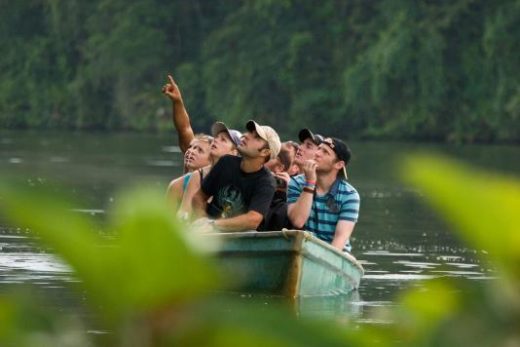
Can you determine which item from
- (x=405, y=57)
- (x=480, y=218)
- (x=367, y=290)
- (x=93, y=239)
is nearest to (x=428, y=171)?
(x=480, y=218)

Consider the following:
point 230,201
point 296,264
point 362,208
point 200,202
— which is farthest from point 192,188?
point 362,208

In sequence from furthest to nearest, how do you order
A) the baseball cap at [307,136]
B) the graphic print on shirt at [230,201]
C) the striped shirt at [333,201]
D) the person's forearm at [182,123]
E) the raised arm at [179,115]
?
the person's forearm at [182,123]
the raised arm at [179,115]
the baseball cap at [307,136]
the striped shirt at [333,201]
the graphic print on shirt at [230,201]

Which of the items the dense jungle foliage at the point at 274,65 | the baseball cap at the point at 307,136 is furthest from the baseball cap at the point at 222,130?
the dense jungle foliage at the point at 274,65

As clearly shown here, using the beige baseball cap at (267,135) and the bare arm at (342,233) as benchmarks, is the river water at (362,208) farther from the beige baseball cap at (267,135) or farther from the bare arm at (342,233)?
the beige baseball cap at (267,135)

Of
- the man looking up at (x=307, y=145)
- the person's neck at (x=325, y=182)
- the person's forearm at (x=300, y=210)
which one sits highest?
the man looking up at (x=307, y=145)

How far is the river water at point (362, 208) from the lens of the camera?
65.7 inches

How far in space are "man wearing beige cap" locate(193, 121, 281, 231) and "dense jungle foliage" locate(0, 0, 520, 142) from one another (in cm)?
3714

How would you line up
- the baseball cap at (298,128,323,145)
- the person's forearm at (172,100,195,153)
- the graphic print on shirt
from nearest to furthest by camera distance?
the graphic print on shirt → the baseball cap at (298,128,323,145) → the person's forearm at (172,100,195,153)

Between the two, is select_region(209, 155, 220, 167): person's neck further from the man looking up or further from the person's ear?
the person's ear

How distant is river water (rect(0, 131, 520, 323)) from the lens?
5.48 feet

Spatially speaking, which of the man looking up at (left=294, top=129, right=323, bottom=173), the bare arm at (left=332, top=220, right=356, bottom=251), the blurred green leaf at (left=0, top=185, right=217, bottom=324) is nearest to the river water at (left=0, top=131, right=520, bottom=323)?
the blurred green leaf at (left=0, top=185, right=217, bottom=324)

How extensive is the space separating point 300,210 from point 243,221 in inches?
14.2

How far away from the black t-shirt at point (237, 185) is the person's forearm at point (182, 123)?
4.44ft

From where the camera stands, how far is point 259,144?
10.6 m
